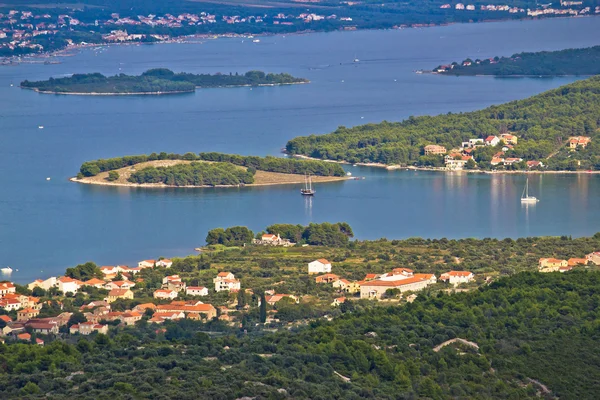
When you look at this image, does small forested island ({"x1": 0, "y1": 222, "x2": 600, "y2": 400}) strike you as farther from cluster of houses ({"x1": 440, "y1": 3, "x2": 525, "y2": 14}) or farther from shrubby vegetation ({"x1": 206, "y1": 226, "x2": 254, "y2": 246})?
cluster of houses ({"x1": 440, "y1": 3, "x2": 525, "y2": 14})

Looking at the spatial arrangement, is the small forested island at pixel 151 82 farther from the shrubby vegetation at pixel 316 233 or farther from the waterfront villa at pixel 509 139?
the shrubby vegetation at pixel 316 233

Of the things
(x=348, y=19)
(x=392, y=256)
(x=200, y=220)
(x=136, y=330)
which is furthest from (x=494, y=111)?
(x=348, y=19)

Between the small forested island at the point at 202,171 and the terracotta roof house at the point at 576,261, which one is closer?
the terracotta roof house at the point at 576,261

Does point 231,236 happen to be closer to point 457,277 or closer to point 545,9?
point 457,277

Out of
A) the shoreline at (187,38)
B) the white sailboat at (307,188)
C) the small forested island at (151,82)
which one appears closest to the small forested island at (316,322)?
the white sailboat at (307,188)

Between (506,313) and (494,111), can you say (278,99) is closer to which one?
(494,111)

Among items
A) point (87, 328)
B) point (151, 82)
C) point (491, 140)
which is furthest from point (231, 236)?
point (151, 82)
